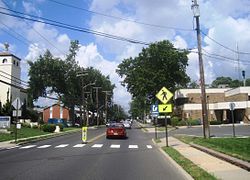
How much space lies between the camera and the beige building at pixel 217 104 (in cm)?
7468

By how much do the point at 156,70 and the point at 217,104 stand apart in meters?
14.3

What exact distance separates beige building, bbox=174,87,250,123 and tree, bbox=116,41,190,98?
7.26m

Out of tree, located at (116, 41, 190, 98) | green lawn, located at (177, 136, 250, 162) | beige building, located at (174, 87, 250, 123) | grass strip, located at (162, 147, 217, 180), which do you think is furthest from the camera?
beige building, located at (174, 87, 250, 123)

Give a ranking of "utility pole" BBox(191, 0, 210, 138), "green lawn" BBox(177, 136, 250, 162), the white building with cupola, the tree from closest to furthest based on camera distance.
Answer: "green lawn" BBox(177, 136, 250, 162), "utility pole" BBox(191, 0, 210, 138), the tree, the white building with cupola

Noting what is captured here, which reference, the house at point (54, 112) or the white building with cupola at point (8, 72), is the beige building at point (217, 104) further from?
the house at point (54, 112)

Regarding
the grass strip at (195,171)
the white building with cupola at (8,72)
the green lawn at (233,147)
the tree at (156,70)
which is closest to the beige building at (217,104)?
the tree at (156,70)

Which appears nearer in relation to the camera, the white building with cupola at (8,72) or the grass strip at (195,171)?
the grass strip at (195,171)

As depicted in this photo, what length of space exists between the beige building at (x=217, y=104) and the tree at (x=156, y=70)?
23.8 feet

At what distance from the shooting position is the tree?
2830 inches

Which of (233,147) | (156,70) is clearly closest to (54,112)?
(156,70)

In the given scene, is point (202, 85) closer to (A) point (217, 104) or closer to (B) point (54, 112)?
(A) point (217, 104)

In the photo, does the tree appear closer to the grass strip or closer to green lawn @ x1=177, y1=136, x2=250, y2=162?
green lawn @ x1=177, y1=136, x2=250, y2=162

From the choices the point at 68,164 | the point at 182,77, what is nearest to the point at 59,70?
the point at 182,77

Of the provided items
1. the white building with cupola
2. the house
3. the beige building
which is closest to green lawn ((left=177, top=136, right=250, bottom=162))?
the beige building
